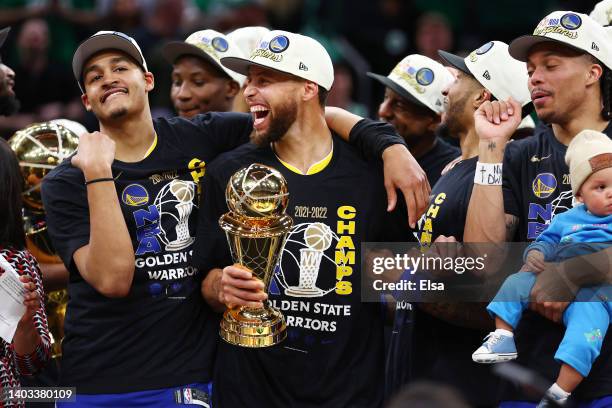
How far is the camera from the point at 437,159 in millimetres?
6113

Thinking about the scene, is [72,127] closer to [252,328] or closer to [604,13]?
[252,328]

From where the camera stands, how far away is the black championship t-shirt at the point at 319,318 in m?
4.54

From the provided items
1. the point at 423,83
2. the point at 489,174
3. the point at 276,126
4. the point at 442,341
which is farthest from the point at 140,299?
the point at 423,83

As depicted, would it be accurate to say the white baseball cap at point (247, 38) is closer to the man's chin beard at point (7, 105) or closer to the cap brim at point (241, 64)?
the man's chin beard at point (7, 105)

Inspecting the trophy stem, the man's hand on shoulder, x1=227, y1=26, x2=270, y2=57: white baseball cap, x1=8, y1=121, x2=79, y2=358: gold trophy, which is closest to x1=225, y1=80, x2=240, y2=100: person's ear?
x1=227, y1=26, x2=270, y2=57: white baseball cap

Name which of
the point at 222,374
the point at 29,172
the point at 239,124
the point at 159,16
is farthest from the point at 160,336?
the point at 159,16

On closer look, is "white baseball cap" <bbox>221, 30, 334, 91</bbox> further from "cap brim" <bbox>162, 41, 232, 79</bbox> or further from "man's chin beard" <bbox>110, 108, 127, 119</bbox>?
"cap brim" <bbox>162, 41, 232, 79</bbox>

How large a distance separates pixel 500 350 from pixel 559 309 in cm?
28

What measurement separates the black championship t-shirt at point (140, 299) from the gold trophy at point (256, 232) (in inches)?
21.5

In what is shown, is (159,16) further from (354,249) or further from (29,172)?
(354,249)

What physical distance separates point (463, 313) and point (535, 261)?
0.55 meters

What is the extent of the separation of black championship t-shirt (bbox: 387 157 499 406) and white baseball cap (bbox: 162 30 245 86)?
68.2 inches

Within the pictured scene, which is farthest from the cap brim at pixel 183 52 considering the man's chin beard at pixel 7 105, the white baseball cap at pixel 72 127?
the man's chin beard at pixel 7 105

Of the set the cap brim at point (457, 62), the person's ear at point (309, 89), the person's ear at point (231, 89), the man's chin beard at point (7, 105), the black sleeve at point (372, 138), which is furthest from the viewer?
the person's ear at point (231, 89)
